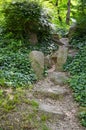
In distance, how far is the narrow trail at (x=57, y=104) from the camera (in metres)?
4.73

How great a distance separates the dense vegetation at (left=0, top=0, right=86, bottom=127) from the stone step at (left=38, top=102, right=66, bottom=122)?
2.50 feet

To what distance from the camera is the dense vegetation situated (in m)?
6.10

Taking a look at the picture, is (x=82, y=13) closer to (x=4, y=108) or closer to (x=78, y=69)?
(x=78, y=69)

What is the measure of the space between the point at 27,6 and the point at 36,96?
398 centimetres

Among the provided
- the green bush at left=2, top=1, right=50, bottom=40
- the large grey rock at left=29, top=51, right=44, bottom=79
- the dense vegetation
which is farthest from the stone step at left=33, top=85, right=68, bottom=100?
the green bush at left=2, top=1, right=50, bottom=40

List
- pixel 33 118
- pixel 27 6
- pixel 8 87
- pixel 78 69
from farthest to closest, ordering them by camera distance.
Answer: pixel 27 6 < pixel 78 69 < pixel 8 87 < pixel 33 118

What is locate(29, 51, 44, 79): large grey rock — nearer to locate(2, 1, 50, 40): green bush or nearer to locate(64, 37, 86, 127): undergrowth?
locate(64, 37, 86, 127): undergrowth

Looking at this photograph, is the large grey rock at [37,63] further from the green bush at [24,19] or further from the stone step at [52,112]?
the stone step at [52,112]

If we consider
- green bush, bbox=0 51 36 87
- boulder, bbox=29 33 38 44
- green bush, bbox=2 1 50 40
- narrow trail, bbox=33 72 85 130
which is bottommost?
narrow trail, bbox=33 72 85 130

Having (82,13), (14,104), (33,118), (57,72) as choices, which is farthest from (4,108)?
(82,13)

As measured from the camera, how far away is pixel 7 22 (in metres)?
8.74

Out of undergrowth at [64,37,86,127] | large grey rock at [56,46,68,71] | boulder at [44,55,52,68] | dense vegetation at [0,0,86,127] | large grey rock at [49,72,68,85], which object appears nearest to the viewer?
undergrowth at [64,37,86,127]

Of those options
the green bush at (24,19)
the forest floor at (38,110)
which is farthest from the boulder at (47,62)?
the forest floor at (38,110)

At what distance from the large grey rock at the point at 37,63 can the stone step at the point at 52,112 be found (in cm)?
174
